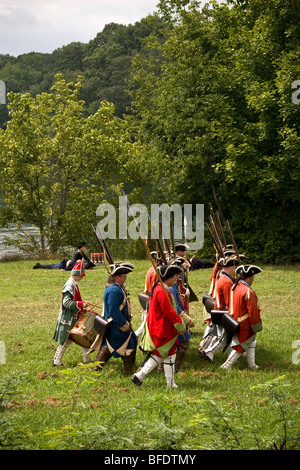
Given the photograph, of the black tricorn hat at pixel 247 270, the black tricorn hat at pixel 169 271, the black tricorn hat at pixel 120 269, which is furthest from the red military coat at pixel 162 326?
the black tricorn hat at pixel 247 270

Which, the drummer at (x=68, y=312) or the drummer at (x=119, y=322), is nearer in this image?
the drummer at (x=119, y=322)

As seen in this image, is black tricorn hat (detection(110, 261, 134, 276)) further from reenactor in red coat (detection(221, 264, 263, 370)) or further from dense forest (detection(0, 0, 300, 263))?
dense forest (detection(0, 0, 300, 263))

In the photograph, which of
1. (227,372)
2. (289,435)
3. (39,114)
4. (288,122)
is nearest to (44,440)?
(289,435)

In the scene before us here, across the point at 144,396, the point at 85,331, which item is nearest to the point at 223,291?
the point at 85,331

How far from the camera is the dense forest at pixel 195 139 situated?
25.9 metres

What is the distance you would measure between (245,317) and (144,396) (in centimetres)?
258

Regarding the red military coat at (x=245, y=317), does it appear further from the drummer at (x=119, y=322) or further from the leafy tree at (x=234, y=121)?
the leafy tree at (x=234, y=121)

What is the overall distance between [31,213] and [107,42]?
3591 cm

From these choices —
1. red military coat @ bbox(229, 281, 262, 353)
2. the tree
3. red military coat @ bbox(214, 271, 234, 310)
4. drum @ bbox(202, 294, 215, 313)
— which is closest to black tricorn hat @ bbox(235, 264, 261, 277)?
red military coat @ bbox(229, 281, 262, 353)

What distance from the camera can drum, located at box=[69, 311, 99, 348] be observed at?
35.7 feet

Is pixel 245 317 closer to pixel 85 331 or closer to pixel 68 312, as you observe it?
pixel 85 331

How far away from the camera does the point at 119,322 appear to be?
10.3 meters

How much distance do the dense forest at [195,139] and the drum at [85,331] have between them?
13734 millimetres

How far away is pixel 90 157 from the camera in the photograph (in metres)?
33.1
